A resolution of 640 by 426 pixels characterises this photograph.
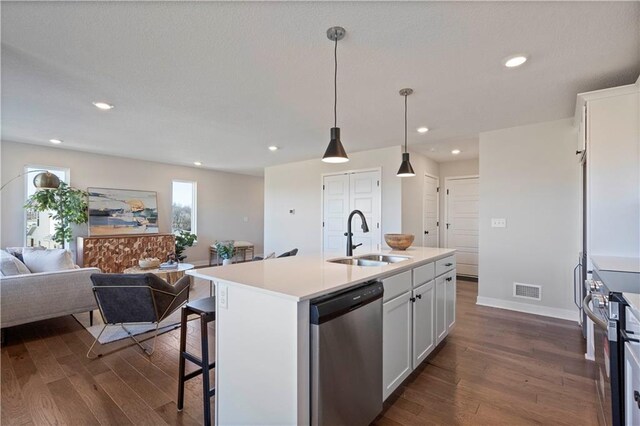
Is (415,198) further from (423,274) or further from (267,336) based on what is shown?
(267,336)

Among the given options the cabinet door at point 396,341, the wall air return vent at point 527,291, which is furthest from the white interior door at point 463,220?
the cabinet door at point 396,341

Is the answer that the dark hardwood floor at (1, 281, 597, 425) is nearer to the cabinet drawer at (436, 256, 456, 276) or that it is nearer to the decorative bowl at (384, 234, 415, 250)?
the cabinet drawer at (436, 256, 456, 276)

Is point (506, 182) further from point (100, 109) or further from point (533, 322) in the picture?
point (100, 109)

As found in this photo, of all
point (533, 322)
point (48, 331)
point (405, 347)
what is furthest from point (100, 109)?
point (533, 322)

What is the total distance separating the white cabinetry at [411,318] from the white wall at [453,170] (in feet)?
12.3

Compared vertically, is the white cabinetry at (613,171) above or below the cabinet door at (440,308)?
above

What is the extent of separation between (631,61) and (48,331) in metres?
5.91

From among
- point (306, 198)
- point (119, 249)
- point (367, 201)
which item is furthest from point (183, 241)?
point (367, 201)

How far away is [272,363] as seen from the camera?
138cm

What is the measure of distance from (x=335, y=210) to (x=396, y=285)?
13.0 feet

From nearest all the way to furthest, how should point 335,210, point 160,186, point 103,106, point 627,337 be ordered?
1. point 627,337
2. point 103,106
3. point 335,210
4. point 160,186

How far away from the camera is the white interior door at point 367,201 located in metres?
5.27

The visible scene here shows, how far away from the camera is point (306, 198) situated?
6402 millimetres

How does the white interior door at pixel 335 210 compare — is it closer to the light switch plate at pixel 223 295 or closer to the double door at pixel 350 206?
the double door at pixel 350 206
